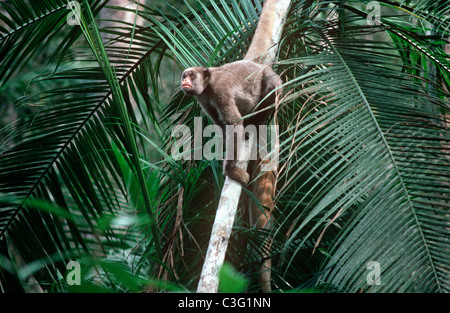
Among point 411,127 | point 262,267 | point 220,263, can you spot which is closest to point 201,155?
point 262,267

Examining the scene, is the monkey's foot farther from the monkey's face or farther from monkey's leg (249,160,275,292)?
the monkey's face

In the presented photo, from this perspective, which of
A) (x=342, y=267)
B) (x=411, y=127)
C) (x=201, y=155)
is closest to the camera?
(x=342, y=267)

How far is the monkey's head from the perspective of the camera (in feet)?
9.03

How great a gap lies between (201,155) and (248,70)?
0.75 m

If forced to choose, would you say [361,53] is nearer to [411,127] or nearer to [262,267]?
[411,127]

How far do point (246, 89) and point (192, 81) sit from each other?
0.44 metres

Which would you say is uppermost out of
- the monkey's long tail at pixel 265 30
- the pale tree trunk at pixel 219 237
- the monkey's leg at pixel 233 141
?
the monkey's long tail at pixel 265 30

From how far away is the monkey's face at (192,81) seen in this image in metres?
2.75

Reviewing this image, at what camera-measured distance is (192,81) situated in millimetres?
2789

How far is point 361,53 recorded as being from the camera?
96.6 inches

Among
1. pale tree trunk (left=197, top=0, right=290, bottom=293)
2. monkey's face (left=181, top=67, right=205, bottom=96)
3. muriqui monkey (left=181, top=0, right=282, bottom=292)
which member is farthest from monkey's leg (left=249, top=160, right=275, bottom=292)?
monkey's face (left=181, top=67, right=205, bottom=96)

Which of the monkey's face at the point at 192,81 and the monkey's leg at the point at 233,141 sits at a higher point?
the monkey's face at the point at 192,81

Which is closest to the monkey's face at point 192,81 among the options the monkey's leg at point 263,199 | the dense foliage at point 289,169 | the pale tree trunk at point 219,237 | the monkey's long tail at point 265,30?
the dense foliage at point 289,169

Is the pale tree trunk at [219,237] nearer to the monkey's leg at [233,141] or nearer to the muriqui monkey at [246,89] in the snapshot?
the monkey's leg at [233,141]
